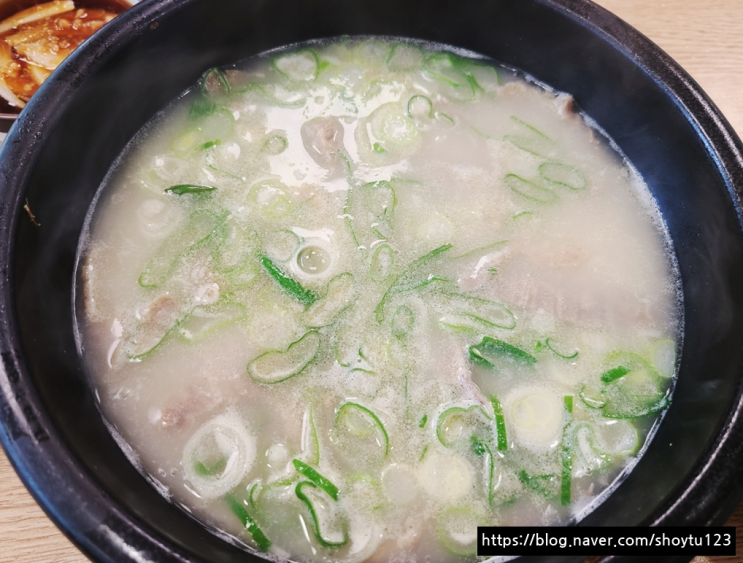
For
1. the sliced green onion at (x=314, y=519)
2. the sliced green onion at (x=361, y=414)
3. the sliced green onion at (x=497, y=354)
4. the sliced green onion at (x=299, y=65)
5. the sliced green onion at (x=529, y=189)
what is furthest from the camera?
the sliced green onion at (x=299, y=65)

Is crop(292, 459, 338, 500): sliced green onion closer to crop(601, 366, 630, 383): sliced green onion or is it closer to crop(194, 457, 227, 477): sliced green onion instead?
crop(194, 457, 227, 477): sliced green onion

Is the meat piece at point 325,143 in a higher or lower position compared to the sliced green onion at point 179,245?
higher

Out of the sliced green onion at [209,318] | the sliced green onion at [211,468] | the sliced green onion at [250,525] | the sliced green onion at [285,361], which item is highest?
the sliced green onion at [209,318]

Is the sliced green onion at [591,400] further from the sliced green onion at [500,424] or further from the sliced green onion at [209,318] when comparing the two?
the sliced green onion at [209,318]

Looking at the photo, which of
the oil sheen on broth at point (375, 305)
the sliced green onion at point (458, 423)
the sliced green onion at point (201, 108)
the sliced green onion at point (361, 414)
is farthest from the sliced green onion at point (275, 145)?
the sliced green onion at point (458, 423)

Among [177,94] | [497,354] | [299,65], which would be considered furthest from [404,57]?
[497,354]

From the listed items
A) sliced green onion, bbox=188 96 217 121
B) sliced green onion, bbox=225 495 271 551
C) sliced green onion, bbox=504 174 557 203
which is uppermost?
sliced green onion, bbox=188 96 217 121

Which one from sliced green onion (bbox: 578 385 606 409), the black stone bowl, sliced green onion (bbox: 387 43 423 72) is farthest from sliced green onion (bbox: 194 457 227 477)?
sliced green onion (bbox: 387 43 423 72)

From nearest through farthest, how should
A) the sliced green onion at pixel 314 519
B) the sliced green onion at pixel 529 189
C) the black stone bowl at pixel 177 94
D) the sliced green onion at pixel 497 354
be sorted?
1. the black stone bowl at pixel 177 94
2. the sliced green onion at pixel 314 519
3. the sliced green onion at pixel 497 354
4. the sliced green onion at pixel 529 189
